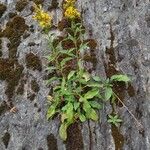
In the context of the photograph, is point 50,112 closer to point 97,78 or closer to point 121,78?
point 97,78

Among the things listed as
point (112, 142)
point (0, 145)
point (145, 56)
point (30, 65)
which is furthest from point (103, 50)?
point (0, 145)

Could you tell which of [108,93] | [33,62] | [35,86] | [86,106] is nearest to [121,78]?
[108,93]

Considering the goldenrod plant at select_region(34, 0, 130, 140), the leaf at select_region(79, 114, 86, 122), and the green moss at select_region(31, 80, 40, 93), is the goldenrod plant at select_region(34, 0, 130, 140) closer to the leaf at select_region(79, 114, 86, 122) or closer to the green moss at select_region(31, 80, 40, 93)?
the leaf at select_region(79, 114, 86, 122)

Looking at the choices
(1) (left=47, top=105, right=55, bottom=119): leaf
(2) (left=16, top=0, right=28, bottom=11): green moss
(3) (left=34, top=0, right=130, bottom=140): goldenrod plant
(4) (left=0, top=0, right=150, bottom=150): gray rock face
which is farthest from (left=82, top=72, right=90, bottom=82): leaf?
(2) (left=16, top=0, right=28, bottom=11): green moss

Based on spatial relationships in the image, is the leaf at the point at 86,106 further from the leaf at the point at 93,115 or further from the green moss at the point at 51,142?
the green moss at the point at 51,142

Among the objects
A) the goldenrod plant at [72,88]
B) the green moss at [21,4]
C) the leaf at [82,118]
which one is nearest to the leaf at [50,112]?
the goldenrod plant at [72,88]

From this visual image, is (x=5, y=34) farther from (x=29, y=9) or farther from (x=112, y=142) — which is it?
(x=112, y=142)
